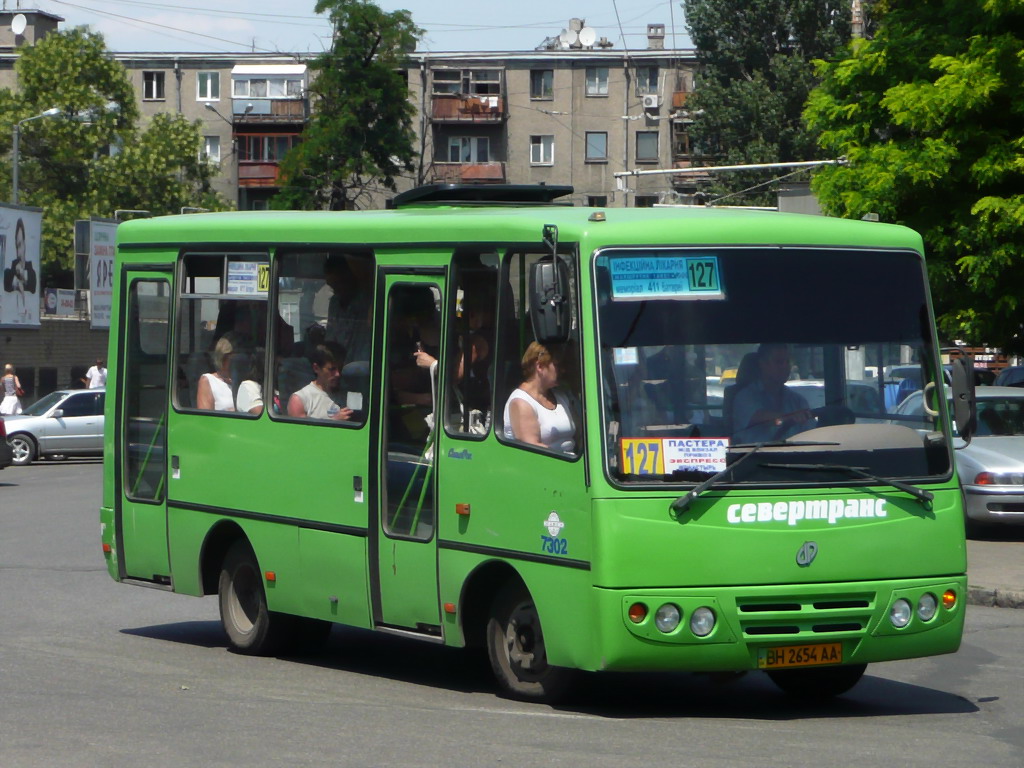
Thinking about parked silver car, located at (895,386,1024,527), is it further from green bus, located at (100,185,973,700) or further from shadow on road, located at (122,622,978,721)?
green bus, located at (100,185,973,700)

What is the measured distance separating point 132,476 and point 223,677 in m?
2.25

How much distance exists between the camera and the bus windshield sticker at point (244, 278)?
1066 centimetres

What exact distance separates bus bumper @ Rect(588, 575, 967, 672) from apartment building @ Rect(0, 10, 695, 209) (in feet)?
237

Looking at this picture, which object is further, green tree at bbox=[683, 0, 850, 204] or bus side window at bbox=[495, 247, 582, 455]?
green tree at bbox=[683, 0, 850, 204]

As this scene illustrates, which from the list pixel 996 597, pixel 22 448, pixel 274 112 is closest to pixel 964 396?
pixel 996 597

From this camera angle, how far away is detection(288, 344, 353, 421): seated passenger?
32.4 feet

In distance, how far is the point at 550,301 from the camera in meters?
7.98

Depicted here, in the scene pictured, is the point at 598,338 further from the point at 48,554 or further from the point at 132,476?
the point at 48,554

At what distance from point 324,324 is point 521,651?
2.48 meters

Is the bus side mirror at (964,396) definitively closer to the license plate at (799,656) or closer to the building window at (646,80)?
the license plate at (799,656)

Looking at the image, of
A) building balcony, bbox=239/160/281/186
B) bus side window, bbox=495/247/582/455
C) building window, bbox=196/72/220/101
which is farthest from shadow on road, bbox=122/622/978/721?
building window, bbox=196/72/220/101

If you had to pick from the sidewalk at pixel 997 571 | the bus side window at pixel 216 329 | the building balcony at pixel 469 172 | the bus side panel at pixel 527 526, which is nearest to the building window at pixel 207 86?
the building balcony at pixel 469 172

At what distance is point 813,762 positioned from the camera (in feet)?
23.5

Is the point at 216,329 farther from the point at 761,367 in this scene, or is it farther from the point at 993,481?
the point at 993,481
